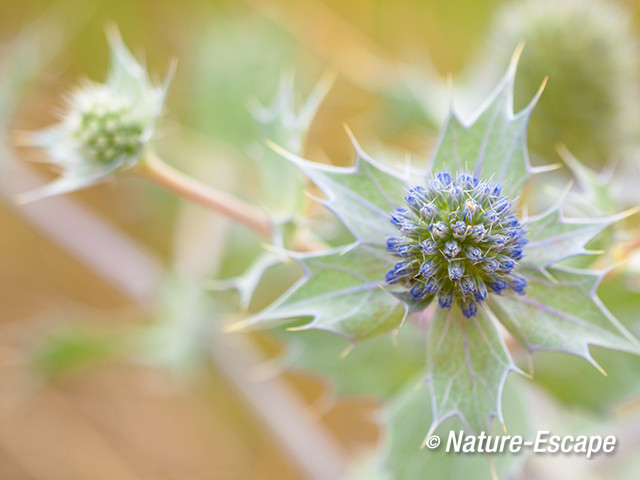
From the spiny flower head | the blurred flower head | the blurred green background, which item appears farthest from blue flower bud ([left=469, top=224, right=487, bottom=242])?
the blurred green background

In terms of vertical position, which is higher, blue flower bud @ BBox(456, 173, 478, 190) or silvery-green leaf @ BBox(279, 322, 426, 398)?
silvery-green leaf @ BBox(279, 322, 426, 398)

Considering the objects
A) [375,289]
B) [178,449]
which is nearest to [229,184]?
[178,449]

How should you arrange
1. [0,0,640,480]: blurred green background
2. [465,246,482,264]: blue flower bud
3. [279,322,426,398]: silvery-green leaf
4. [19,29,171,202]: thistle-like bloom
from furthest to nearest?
[0,0,640,480]: blurred green background → [279,322,426,398]: silvery-green leaf → [19,29,171,202]: thistle-like bloom → [465,246,482,264]: blue flower bud

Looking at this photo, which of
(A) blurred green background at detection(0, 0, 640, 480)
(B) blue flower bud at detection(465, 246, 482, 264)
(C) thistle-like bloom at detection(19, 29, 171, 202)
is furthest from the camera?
(A) blurred green background at detection(0, 0, 640, 480)

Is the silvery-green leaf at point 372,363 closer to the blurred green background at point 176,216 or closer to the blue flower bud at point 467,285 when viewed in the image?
the blue flower bud at point 467,285

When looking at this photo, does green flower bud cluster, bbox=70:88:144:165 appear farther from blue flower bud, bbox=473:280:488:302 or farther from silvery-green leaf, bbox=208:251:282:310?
blue flower bud, bbox=473:280:488:302

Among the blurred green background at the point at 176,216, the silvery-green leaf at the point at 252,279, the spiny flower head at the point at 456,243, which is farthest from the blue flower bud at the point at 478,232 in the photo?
the blurred green background at the point at 176,216

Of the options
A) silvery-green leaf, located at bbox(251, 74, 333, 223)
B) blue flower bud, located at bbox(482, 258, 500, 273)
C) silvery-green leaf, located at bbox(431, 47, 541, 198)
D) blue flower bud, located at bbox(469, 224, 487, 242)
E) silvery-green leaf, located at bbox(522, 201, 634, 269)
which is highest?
silvery-green leaf, located at bbox(251, 74, 333, 223)
